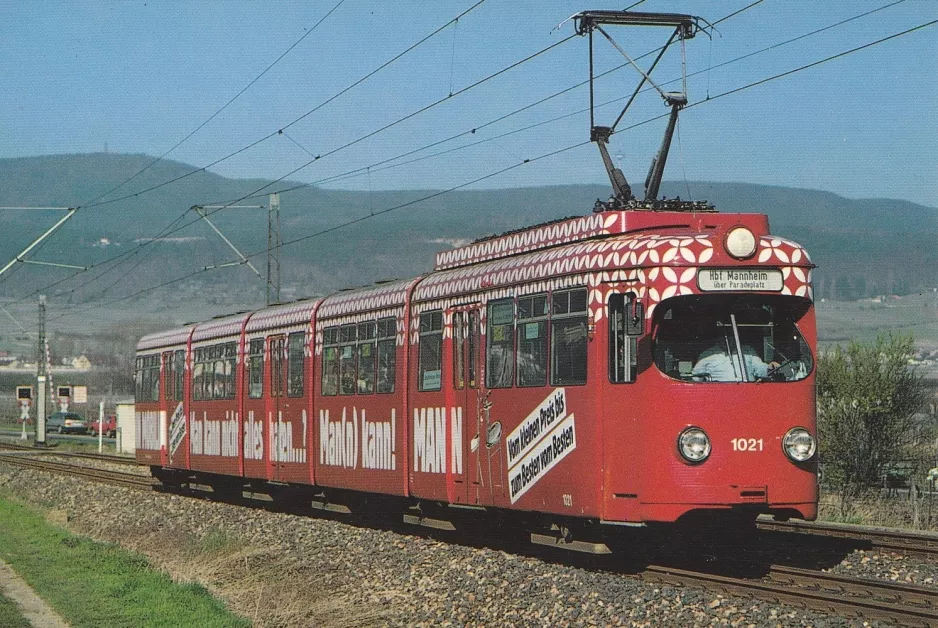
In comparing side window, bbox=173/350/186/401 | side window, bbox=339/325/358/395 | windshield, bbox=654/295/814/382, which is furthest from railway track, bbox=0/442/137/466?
windshield, bbox=654/295/814/382

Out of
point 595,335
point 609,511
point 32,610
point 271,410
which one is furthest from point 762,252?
point 271,410

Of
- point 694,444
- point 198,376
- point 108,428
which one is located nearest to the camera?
point 694,444

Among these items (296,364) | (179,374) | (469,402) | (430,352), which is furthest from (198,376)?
(469,402)

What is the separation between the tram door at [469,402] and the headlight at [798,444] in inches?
146

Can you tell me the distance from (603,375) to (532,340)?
144 centimetres

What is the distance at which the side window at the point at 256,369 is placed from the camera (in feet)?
76.1

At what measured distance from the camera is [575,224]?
14281mm

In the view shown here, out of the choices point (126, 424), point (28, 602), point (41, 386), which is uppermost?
point (41, 386)

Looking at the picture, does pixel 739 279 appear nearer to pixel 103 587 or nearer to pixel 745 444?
pixel 745 444

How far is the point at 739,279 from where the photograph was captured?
1267 centimetres

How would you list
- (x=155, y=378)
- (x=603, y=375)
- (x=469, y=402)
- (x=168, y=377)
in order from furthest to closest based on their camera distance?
(x=155, y=378) → (x=168, y=377) → (x=469, y=402) → (x=603, y=375)

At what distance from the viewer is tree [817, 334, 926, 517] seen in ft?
113

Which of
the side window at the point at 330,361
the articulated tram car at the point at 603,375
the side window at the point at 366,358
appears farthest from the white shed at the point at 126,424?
the articulated tram car at the point at 603,375

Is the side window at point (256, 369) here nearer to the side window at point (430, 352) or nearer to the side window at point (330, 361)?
the side window at point (330, 361)
